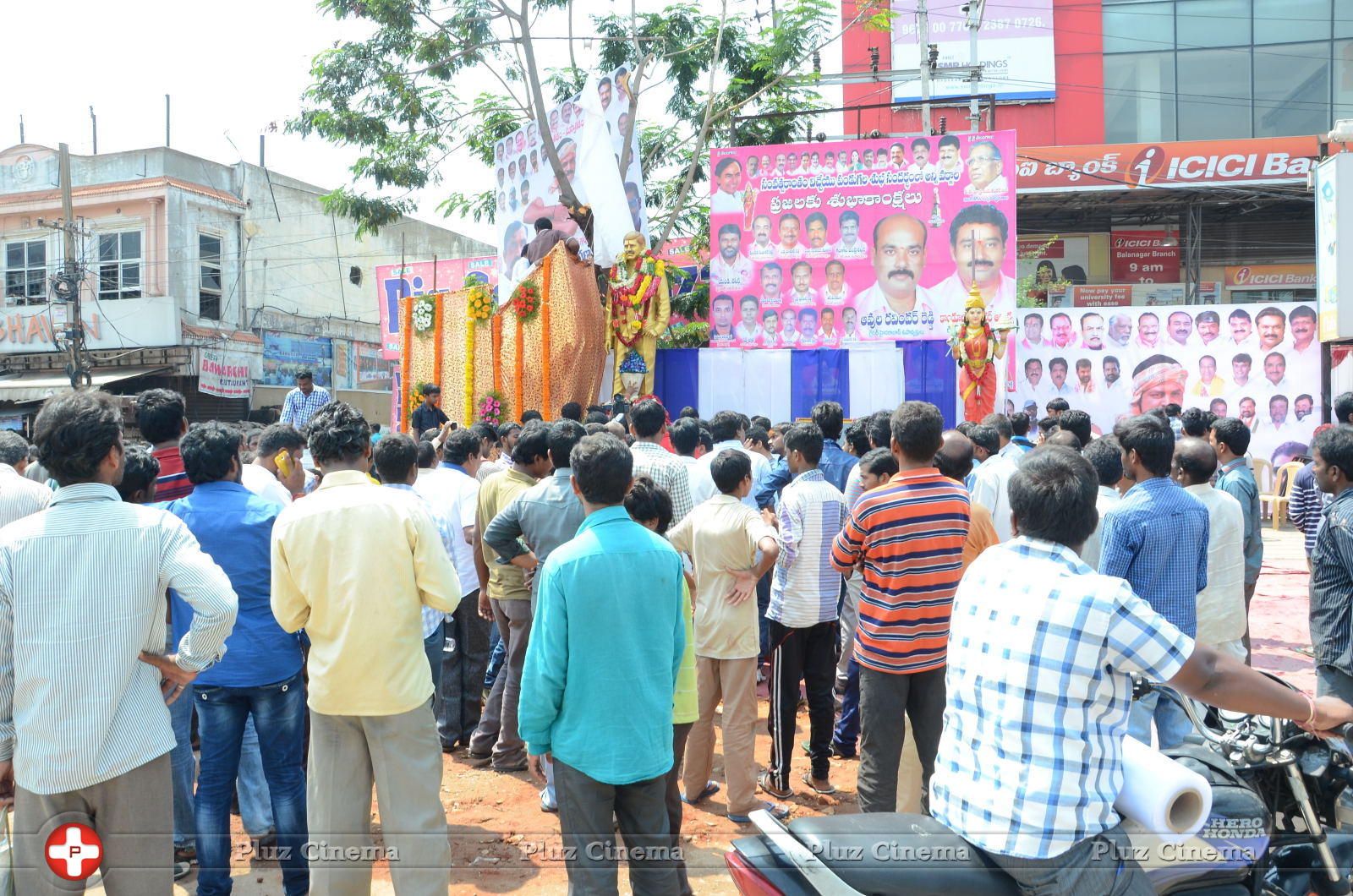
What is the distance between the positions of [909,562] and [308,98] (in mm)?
13792

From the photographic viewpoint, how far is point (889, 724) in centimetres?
364

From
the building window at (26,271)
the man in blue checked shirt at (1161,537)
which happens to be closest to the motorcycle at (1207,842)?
the man in blue checked shirt at (1161,537)

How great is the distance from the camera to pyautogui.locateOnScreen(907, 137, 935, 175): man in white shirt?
1334 centimetres

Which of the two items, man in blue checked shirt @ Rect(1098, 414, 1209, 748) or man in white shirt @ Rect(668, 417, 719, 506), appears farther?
man in white shirt @ Rect(668, 417, 719, 506)

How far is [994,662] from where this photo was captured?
2.11 m

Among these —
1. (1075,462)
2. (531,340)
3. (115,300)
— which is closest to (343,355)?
(115,300)

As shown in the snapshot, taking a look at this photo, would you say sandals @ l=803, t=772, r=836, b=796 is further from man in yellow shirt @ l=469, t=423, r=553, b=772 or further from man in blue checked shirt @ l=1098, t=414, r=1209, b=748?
man in blue checked shirt @ l=1098, t=414, r=1209, b=748

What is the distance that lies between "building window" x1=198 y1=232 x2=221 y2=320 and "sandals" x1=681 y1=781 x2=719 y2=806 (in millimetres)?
22648

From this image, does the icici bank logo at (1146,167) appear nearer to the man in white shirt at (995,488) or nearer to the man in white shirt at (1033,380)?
the man in white shirt at (1033,380)

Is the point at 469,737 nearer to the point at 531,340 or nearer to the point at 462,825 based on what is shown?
the point at 462,825

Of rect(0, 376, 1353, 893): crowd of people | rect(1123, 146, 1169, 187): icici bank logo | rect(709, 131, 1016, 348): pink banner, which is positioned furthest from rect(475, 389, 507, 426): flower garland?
rect(1123, 146, 1169, 187): icici bank logo

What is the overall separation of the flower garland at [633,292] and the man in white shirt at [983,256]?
416 centimetres

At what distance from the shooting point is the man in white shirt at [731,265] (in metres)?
14.1

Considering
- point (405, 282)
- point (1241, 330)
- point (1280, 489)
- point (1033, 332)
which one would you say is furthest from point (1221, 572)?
point (405, 282)
